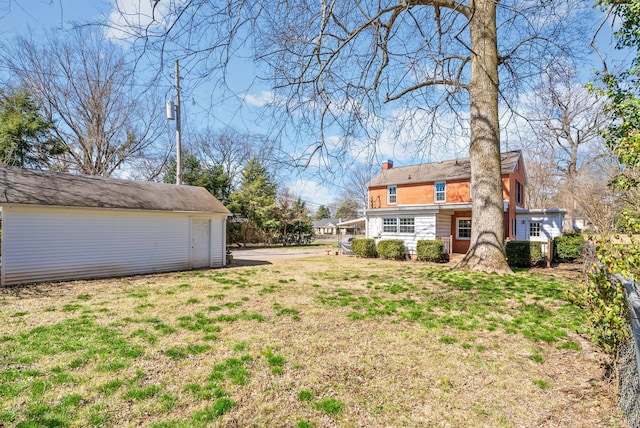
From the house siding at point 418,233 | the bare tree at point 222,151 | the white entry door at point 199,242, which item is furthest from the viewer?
the bare tree at point 222,151

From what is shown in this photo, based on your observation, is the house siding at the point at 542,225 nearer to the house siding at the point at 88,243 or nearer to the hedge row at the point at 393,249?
the hedge row at the point at 393,249

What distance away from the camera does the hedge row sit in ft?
48.7

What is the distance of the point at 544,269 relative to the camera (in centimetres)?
1223

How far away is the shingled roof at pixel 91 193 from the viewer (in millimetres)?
9367

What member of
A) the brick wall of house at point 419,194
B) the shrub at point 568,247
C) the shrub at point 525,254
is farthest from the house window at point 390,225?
the shrub at point 568,247

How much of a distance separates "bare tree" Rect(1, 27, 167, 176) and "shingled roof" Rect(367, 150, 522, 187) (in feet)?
50.0

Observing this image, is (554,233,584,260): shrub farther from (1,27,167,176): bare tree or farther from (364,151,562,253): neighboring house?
(1,27,167,176): bare tree

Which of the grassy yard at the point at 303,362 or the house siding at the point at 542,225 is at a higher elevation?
the house siding at the point at 542,225

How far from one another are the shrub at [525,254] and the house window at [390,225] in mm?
6021

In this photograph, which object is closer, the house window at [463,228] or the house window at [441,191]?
the house window at [463,228]

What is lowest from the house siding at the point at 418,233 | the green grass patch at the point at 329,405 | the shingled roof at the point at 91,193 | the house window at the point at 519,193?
the green grass patch at the point at 329,405

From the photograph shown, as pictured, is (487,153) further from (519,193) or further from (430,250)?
(519,193)

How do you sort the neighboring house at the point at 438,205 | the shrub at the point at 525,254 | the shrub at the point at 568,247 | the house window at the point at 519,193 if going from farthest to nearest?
the house window at the point at 519,193 → the neighboring house at the point at 438,205 → the shrub at the point at 568,247 → the shrub at the point at 525,254

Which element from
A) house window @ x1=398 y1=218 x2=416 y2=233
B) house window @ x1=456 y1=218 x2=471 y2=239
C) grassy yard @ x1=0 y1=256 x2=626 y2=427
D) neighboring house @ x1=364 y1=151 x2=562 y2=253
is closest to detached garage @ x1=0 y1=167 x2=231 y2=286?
grassy yard @ x1=0 y1=256 x2=626 y2=427
